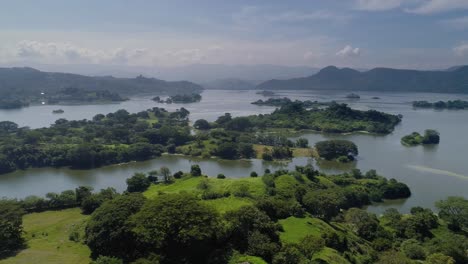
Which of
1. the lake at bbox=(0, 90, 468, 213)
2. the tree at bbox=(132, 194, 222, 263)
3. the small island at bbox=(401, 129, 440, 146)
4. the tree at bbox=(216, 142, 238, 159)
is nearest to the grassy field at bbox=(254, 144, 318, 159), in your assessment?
the lake at bbox=(0, 90, 468, 213)

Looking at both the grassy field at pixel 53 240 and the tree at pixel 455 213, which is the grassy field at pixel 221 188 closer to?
the grassy field at pixel 53 240

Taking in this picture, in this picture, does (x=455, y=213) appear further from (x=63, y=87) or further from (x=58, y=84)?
(x=58, y=84)

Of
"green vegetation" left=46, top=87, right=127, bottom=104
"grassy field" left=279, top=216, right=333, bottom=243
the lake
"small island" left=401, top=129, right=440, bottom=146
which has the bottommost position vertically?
the lake

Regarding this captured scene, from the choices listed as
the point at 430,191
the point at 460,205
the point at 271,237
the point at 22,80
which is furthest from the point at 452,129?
the point at 22,80

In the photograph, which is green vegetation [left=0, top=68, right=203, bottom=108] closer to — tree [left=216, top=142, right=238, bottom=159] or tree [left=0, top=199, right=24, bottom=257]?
tree [left=216, top=142, right=238, bottom=159]

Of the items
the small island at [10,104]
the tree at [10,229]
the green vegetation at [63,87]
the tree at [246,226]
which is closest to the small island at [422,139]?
the tree at [246,226]

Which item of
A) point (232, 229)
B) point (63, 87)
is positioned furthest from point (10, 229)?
point (63, 87)
